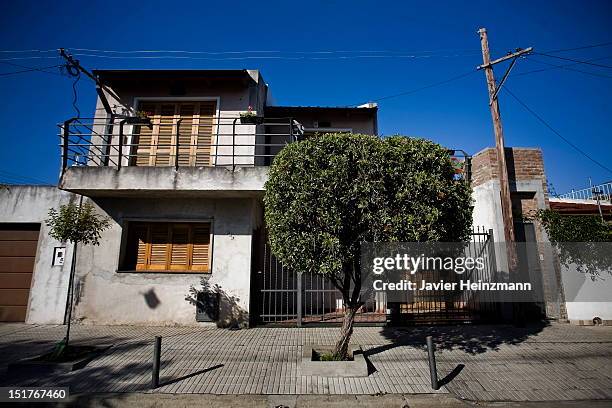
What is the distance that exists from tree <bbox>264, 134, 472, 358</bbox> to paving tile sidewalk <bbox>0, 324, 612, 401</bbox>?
6.63ft

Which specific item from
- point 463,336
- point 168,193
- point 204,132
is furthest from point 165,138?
point 463,336

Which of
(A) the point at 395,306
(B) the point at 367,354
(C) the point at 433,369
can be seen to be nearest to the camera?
(C) the point at 433,369

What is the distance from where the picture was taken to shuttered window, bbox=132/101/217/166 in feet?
31.9

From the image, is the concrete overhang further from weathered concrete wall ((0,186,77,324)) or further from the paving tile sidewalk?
the paving tile sidewalk

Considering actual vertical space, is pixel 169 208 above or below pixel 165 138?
below

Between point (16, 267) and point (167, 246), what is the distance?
440 centimetres

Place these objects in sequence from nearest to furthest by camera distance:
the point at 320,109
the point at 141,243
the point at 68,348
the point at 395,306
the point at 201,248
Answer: the point at 68,348, the point at 395,306, the point at 201,248, the point at 141,243, the point at 320,109

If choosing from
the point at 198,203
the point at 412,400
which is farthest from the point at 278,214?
the point at 198,203

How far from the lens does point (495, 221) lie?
9.45 metres

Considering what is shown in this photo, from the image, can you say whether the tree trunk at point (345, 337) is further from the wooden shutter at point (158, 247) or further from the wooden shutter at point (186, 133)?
the wooden shutter at point (186, 133)

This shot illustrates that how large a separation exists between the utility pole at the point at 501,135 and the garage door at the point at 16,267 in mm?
13695

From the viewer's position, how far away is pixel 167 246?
9211mm

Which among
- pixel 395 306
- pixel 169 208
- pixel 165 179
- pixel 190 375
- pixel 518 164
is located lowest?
pixel 190 375

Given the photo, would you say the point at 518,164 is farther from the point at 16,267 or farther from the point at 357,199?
the point at 16,267
